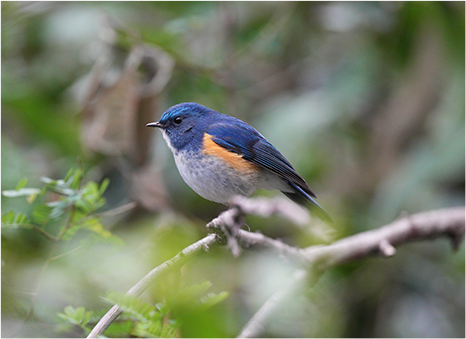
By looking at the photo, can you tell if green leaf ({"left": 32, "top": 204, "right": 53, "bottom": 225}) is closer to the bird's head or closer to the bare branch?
the bird's head

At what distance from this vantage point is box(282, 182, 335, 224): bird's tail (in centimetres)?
253

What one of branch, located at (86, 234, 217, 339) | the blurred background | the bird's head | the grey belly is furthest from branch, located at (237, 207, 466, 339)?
the bird's head

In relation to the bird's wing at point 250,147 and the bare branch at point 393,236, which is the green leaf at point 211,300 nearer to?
the bare branch at point 393,236

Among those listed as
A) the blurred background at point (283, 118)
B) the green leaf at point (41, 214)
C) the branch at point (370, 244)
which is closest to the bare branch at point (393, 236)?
the branch at point (370, 244)

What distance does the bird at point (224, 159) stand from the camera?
239 centimetres

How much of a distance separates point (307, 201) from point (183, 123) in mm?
789

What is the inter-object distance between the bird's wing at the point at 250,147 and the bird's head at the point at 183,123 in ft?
0.24

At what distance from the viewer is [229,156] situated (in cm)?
246

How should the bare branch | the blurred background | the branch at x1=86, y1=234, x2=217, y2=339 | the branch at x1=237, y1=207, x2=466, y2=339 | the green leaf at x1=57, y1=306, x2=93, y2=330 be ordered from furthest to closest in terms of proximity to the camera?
the blurred background
the bare branch
the branch at x1=237, y1=207, x2=466, y2=339
the green leaf at x1=57, y1=306, x2=93, y2=330
the branch at x1=86, y1=234, x2=217, y2=339

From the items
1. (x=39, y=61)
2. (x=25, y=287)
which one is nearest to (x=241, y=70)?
(x=39, y=61)

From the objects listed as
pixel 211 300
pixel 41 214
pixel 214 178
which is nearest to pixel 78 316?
pixel 211 300

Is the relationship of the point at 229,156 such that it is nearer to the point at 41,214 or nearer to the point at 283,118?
the point at 41,214

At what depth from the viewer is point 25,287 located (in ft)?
6.18

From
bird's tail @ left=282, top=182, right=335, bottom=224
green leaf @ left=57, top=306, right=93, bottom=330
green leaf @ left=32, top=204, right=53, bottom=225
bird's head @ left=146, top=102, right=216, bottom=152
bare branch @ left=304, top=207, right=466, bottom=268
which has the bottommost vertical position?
bare branch @ left=304, top=207, right=466, bottom=268
